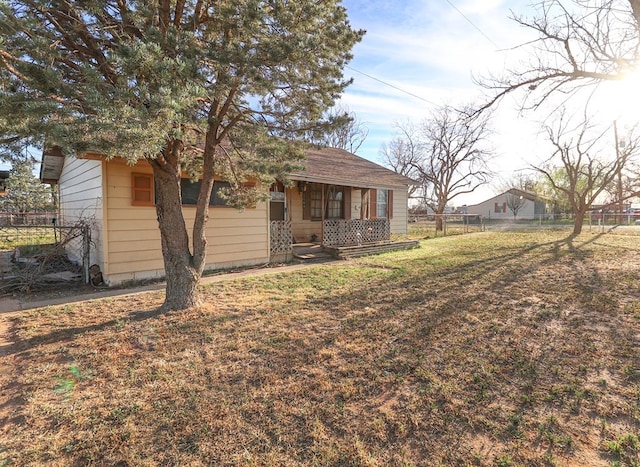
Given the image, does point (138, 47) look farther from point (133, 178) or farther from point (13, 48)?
point (133, 178)

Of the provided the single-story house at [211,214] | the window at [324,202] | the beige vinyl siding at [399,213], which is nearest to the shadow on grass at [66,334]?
the single-story house at [211,214]

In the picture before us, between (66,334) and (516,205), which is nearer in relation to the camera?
(66,334)

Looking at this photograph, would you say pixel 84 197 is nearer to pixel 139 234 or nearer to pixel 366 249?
pixel 139 234

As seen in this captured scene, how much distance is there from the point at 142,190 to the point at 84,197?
2.25 metres

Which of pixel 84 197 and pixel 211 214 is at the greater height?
pixel 84 197

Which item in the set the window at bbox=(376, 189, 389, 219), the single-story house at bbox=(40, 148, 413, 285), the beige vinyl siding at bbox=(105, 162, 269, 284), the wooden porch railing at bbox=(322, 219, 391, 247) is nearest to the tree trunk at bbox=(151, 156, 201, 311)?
the single-story house at bbox=(40, 148, 413, 285)

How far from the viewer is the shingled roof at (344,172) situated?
10.4 meters

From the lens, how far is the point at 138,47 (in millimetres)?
2881

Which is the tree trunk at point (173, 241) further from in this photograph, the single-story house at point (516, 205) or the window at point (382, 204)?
the single-story house at point (516, 205)

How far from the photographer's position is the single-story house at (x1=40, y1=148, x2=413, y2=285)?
21.9ft

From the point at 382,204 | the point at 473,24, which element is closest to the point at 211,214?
the point at 473,24

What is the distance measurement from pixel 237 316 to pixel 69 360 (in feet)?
6.44

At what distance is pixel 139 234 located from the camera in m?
6.99

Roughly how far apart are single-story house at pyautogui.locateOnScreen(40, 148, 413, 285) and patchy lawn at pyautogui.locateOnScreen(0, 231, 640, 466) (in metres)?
1.74
